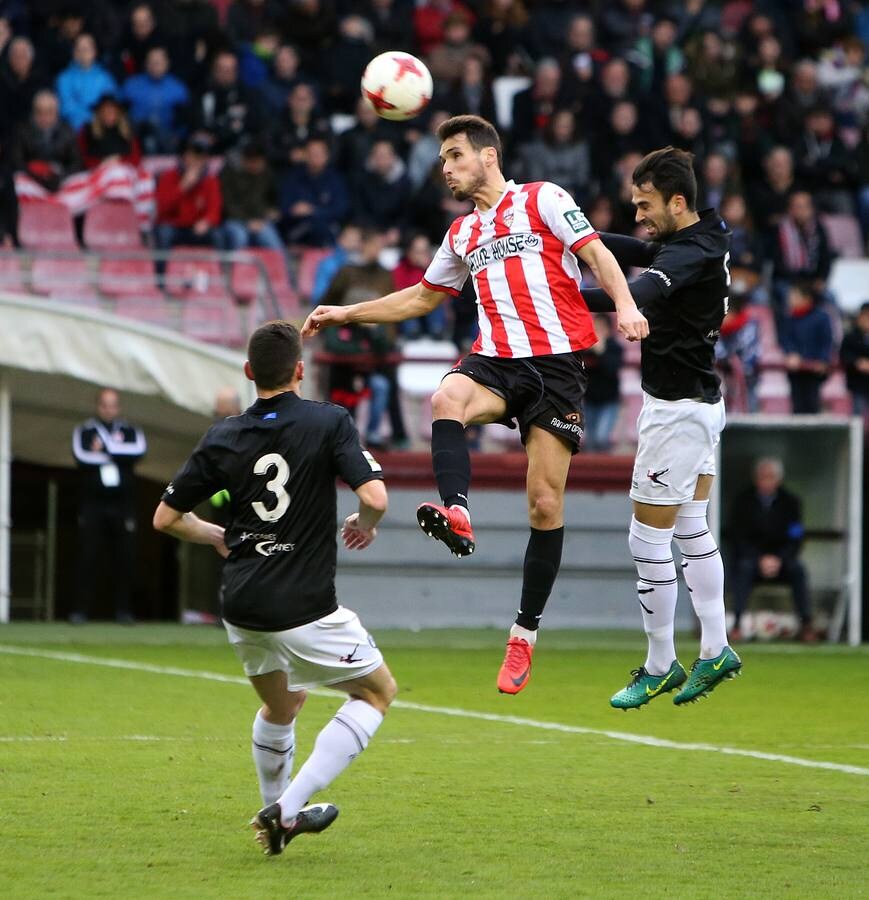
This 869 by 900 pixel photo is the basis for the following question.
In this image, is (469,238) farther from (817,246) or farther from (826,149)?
(826,149)

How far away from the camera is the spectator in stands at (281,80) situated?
63.8 feet

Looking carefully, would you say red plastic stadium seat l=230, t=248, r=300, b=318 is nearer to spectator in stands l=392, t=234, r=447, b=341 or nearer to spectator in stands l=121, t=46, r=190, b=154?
spectator in stands l=392, t=234, r=447, b=341

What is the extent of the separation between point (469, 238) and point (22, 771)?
10.3ft

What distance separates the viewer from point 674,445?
27.0 ft

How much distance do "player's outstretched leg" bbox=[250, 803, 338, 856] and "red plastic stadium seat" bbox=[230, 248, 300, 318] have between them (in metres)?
10.8

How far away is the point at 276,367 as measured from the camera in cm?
614

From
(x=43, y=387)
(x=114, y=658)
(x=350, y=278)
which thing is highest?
(x=350, y=278)

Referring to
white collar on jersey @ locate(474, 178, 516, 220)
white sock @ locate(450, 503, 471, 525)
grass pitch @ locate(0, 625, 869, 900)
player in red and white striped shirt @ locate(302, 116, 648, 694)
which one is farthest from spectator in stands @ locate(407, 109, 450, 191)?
white sock @ locate(450, 503, 471, 525)

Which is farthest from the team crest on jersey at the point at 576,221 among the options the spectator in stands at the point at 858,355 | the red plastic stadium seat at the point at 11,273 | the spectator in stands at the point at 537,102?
the spectator in stands at the point at 537,102

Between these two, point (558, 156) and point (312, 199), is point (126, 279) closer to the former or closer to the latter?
point (312, 199)

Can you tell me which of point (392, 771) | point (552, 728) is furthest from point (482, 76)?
point (392, 771)

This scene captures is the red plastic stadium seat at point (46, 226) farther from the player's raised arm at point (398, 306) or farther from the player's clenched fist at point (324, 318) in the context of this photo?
the player's clenched fist at point (324, 318)

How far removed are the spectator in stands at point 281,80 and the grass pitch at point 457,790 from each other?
806 centimetres

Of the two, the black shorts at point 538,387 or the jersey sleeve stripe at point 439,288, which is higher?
the jersey sleeve stripe at point 439,288
